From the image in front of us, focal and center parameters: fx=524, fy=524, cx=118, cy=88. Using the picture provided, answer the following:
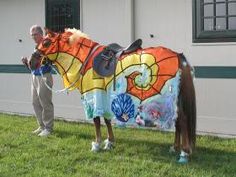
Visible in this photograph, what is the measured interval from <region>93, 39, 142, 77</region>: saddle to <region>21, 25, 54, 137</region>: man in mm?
1506

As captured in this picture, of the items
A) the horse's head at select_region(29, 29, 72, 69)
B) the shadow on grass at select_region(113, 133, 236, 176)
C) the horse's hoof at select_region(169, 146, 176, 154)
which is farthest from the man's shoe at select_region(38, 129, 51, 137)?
the horse's hoof at select_region(169, 146, 176, 154)

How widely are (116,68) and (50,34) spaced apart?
4.18 feet

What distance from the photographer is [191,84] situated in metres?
7.05

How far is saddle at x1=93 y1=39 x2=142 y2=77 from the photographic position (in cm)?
736

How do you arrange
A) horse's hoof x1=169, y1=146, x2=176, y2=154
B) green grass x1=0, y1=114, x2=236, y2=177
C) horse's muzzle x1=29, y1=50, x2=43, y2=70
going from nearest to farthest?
green grass x1=0, y1=114, x2=236, y2=177 < horse's hoof x1=169, y1=146, x2=176, y2=154 < horse's muzzle x1=29, y1=50, x2=43, y2=70

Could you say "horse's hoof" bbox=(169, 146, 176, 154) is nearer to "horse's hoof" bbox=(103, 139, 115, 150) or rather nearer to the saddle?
"horse's hoof" bbox=(103, 139, 115, 150)

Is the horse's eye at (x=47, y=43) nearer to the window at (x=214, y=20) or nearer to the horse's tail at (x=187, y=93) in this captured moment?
the horse's tail at (x=187, y=93)

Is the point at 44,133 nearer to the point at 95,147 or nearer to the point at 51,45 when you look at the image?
the point at 95,147

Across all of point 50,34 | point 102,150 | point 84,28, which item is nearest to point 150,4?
point 84,28

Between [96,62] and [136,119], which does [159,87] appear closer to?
[136,119]

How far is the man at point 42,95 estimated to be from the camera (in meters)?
8.77

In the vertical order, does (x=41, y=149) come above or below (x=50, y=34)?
below

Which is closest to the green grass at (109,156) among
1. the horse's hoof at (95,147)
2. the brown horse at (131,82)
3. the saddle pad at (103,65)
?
the horse's hoof at (95,147)

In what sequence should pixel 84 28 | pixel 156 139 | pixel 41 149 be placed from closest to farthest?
pixel 41 149 < pixel 156 139 < pixel 84 28
